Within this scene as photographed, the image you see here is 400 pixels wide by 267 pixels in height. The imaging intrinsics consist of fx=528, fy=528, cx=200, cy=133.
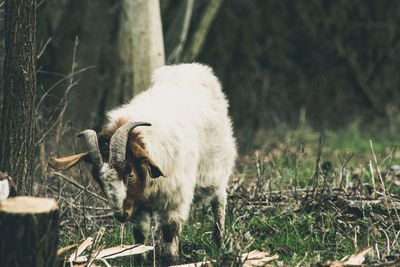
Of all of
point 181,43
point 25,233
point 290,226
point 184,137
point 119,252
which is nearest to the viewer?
point 25,233

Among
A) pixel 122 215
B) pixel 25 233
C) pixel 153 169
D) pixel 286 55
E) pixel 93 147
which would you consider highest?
pixel 286 55

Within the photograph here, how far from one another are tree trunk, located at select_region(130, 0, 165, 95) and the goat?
4.75 feet

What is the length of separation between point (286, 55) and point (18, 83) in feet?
31.5

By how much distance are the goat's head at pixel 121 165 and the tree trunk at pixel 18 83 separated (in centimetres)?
36

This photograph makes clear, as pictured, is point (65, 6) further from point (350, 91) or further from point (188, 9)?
point (350, 91)

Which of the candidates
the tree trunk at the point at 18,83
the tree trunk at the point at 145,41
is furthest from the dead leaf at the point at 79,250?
the tree trunk at the point at 145,41

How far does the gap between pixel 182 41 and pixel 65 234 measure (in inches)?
163

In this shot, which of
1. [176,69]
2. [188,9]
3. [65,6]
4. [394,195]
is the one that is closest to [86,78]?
[65,6]

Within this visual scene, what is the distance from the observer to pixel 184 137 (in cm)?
435

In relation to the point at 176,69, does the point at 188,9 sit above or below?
above

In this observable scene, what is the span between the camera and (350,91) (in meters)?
12.5

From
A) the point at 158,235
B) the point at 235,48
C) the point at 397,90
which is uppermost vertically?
the point at 235,48

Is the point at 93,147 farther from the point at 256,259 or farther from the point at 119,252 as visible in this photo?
the point at 256,259

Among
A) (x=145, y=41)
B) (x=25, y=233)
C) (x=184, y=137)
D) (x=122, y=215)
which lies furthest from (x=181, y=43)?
(x=25, y=233)
